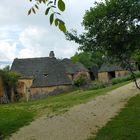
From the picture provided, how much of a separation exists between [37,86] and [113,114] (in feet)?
131

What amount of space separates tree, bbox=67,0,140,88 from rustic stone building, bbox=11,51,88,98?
34.3 metres

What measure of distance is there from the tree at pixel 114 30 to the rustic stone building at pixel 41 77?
1350 inches

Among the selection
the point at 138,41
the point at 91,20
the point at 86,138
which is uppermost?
the point at 91,20

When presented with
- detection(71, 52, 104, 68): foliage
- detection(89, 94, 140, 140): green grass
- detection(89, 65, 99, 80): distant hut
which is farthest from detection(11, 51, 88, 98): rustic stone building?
detection(89, 94, 140, 140): green grass

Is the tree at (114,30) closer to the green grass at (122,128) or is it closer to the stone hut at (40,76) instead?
the green grass at (122,128)

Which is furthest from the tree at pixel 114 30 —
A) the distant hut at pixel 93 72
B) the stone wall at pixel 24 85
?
the distant hut at pixel 93 72

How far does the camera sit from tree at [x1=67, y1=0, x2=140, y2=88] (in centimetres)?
2020

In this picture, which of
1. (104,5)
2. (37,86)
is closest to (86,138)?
(104,5)

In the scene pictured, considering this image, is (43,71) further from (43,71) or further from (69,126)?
(69,126)

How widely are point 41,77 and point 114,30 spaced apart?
135 feet

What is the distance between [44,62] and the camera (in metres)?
63.8

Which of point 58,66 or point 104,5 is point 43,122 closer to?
point 104,5

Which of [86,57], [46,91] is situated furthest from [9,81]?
[86,57]

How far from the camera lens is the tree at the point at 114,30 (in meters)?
20.2
